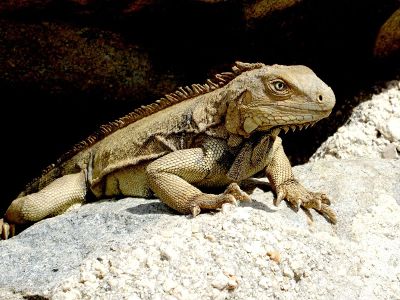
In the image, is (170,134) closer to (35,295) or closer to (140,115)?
(140,115)

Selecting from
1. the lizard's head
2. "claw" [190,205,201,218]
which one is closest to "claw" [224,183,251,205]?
"claw" [190,205,201,218]

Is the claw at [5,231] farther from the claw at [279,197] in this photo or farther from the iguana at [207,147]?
the claw at [279,197]

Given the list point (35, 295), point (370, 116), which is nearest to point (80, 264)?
point (35, 295)

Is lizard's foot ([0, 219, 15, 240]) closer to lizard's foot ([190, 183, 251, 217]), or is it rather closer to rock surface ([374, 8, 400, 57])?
lizard's foot ([190, 183, 251, 217])

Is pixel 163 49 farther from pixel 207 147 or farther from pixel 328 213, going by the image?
pixel 328 213

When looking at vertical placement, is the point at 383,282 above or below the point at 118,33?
below
